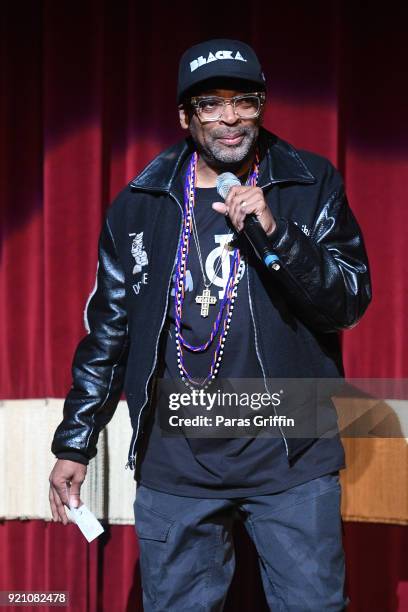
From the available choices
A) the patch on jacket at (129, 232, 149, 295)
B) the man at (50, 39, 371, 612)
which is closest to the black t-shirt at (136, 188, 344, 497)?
the man at (50, 39, 371, 612)

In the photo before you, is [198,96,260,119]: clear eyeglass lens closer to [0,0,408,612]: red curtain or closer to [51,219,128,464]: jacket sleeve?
[51,219,128,464]: jacket sleeve

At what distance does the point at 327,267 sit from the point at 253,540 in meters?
0.66

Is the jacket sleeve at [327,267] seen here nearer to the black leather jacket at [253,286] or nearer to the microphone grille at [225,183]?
the black leather jacket at [253,286]

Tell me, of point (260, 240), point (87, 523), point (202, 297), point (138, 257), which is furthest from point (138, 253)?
point (87, 523)

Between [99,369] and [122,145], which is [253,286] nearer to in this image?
[99,369]

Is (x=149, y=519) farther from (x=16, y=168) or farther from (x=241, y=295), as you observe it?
(x=16, y=168)

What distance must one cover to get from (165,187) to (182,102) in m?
0.21

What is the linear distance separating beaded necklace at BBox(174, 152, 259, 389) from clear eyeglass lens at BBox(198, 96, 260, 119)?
5.2 inches

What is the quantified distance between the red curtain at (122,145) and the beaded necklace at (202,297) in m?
0.79

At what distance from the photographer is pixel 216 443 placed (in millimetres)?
2139

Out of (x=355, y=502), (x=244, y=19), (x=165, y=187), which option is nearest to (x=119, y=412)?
(x=355, y=502)

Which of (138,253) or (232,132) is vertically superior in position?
(232,132)

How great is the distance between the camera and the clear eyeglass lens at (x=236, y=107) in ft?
7.13

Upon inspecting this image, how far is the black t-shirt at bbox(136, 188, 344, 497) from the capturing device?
211cm
